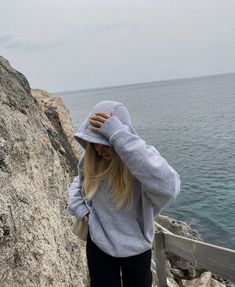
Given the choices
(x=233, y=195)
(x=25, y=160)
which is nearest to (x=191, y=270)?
(x=25, y=160)

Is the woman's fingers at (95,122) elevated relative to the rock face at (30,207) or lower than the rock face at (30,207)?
elevated

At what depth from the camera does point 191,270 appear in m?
8.54

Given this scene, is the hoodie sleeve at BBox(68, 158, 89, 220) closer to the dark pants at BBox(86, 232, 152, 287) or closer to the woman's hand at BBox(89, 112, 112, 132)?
the dark pants at BBox(86, 232, 152, 287)

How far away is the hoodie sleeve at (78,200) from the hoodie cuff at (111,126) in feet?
1.95

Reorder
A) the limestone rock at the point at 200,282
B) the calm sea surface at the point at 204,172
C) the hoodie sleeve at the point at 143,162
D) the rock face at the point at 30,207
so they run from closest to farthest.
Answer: the hoodie sleeve at the point at 143,162, the rock face at the point at 30,207, the limestone rock at the point at 200,282, the calm sea surface at the point at 204,172

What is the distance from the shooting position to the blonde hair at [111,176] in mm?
2852

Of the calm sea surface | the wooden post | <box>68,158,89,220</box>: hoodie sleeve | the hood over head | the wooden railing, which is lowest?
the calm sea surface

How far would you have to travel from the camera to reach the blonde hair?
Answer: 2852 millimetres

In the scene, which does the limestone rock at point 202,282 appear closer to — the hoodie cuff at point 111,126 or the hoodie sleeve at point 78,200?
the hoodie sleeve at point 78,200

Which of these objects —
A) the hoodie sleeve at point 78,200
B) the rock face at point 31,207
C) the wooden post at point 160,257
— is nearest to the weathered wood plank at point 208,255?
the wooden post at point 160,257

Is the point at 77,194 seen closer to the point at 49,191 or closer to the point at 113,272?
the point at 113,272

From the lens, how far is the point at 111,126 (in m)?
2.71

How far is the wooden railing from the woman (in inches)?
19.9


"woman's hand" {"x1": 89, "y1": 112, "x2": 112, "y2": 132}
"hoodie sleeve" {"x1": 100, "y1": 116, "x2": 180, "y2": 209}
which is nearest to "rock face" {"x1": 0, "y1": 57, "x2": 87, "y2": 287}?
"woman's hand" {"x1": 89, "y1": 112, "x2": 112, "y2": 132}
